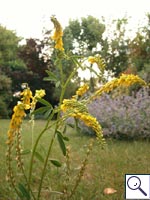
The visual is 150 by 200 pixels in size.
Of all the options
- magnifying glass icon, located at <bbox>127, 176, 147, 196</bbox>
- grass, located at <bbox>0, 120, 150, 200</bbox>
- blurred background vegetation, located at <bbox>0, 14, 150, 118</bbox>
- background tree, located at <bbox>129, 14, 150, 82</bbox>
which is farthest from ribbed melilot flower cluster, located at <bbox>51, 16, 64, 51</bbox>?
blurred background vegetation, located at <bbox>0, 14, 150, 118</bbox>

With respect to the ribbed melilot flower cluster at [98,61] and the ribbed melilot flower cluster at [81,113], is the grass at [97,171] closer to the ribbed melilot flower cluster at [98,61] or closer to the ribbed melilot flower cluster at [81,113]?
the ribbed melilot flower cluster at [81,113]

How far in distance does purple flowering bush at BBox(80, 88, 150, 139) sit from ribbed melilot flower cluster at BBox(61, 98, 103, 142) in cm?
456

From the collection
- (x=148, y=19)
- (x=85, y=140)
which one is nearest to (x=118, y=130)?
(x=85, y=140)

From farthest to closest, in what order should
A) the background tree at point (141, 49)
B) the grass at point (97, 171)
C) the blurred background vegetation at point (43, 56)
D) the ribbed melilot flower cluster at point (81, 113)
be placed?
1. the blurred background vegetation at point (43, 56)
2. the background tree at point (141, 49)
3. the grass at point (97, 171)
4. the ribbed melilot flower cluster at point (81, 113)

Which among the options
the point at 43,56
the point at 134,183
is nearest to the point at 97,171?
the point at 134,183

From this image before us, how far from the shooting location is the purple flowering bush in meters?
6.16

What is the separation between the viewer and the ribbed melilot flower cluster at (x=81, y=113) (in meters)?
1.61

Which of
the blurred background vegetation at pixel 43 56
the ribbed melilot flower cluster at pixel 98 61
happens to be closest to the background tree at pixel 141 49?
the blurred background vegetation at pixel 43 56

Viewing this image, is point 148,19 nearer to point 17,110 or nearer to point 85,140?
point 85,140

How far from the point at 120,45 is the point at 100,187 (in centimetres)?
2186

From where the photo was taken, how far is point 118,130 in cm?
627

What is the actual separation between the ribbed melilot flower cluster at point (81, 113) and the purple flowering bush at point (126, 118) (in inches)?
180

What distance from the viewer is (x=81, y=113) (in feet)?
5.36

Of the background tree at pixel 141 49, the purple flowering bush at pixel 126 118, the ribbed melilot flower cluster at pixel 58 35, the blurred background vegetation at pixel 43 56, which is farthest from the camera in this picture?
the blurred background vegetation at pixel 43 56
